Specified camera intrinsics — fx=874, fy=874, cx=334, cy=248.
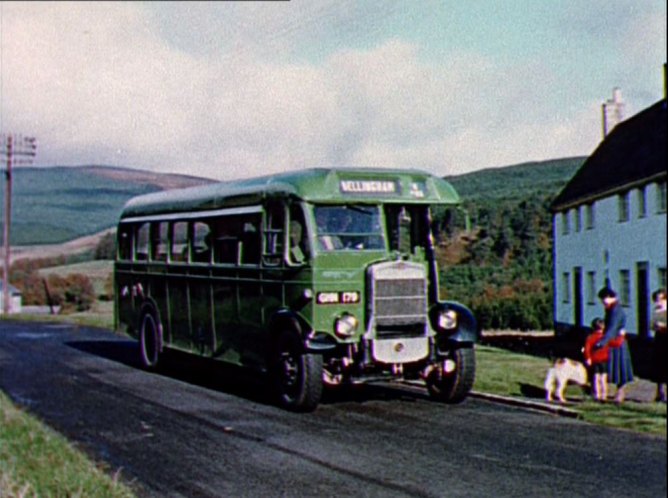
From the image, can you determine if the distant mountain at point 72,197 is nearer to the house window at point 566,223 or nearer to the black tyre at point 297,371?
the black tyre at point 297,371

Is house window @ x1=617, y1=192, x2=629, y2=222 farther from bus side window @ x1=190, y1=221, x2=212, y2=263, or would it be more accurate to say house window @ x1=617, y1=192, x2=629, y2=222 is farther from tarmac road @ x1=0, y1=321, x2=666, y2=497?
bus side window @ x1=190, y1=221, x2=212, y2=263

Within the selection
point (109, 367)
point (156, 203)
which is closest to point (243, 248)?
point (156, 203)

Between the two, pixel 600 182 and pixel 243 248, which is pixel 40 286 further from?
pixel 600 182

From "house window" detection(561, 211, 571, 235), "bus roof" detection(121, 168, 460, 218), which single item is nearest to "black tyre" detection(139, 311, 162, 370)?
"bus roof" detection(121, 168, 460, 218)

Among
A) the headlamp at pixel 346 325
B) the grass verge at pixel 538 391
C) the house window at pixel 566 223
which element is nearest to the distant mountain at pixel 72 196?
the headlamp at pixel 346 325

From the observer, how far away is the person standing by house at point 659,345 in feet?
3.12

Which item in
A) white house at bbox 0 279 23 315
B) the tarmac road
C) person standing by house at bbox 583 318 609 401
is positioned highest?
white house at bbox 0 279 23 315

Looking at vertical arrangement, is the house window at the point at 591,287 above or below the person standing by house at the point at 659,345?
above

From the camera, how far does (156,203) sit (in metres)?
2.27

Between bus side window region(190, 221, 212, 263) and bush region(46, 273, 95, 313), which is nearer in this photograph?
bus side window region(190, 221, 212, 263)

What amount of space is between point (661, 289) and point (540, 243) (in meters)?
0.40

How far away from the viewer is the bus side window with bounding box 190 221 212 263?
6.68 ft

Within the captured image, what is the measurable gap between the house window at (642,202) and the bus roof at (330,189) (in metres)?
0.40

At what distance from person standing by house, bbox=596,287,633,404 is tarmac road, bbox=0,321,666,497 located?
0.08 m
